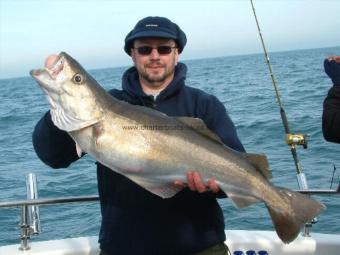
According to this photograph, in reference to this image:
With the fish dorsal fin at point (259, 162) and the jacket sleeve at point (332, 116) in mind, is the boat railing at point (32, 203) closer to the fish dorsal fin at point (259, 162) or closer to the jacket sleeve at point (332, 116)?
the jacket sleeve at point (332, 116)

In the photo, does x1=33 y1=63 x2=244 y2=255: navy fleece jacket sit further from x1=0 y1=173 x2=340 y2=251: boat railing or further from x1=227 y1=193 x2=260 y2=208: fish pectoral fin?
x1=0 y1=173 x2=340 y2=251: boat railing

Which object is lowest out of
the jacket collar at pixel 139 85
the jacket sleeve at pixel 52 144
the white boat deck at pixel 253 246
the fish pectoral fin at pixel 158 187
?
the white boat deck at pixel 253 246

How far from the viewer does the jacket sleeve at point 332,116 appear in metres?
4.23

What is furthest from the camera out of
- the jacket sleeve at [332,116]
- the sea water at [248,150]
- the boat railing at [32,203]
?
the sea water at [248,150]

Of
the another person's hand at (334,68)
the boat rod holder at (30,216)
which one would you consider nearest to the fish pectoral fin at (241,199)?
the another person's hand at (334,68)

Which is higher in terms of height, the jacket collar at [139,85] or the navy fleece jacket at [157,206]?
the jacket collar at [139,85]

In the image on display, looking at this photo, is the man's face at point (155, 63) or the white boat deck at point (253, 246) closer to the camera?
the man's face at point (155, 63)

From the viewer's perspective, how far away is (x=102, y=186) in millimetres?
3869

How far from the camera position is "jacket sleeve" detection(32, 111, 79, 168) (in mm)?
3713

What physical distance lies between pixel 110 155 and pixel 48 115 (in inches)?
24.6

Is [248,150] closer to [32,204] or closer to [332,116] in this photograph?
[332,116]

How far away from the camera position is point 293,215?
3.52 metres

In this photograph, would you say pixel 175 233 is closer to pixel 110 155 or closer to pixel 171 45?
pixel 110 155

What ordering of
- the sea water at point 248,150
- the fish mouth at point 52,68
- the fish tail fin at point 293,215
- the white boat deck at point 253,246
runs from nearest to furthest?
1. the fish mouth at point 52,68
2. the fish tail fin at point 293,215
3. the white boat deck at point 253,246
4. the sea water at point 248,150
